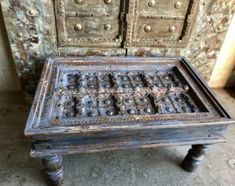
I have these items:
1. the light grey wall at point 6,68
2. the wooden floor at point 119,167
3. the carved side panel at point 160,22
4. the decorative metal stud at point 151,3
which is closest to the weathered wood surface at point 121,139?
the wooden floor at point 119,167

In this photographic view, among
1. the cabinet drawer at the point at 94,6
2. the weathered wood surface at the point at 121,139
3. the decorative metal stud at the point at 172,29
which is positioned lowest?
the weathered wood surface at the point at 121,139

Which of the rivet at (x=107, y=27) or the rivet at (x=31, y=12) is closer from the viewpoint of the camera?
the rivet at (x=31, y=12)

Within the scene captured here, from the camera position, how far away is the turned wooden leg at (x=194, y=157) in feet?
4.65

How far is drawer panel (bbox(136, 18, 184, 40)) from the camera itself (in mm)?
1639

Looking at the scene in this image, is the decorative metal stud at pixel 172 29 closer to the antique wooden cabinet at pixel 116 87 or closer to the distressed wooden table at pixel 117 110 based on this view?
the antique wooden cabinet at pixel 116 87

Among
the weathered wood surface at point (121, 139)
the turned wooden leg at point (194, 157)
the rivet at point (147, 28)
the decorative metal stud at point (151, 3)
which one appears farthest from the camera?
the rivet at point (147, 28)

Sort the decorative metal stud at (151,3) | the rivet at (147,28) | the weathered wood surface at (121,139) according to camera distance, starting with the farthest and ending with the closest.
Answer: the rivet at (147,28) < the decorative metal stud at (151,3) < the weathered wood surface at (121,139)

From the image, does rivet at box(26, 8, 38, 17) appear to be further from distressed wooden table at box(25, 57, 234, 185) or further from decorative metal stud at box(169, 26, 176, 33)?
decorative metal stud at box(169, 26, 176, 33)

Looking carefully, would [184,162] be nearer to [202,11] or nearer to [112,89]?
[112,89]

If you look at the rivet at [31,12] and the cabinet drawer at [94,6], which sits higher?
the cabinet drawer at [94,6]

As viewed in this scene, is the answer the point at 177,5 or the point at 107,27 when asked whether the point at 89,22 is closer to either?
the point at 107,27

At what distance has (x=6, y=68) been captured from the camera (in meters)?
1.91

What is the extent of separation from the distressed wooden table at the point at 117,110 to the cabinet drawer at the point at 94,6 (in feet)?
→ 1.09

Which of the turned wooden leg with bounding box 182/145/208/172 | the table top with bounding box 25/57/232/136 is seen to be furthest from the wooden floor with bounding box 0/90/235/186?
the table top with bounding box 25/57/232/136
